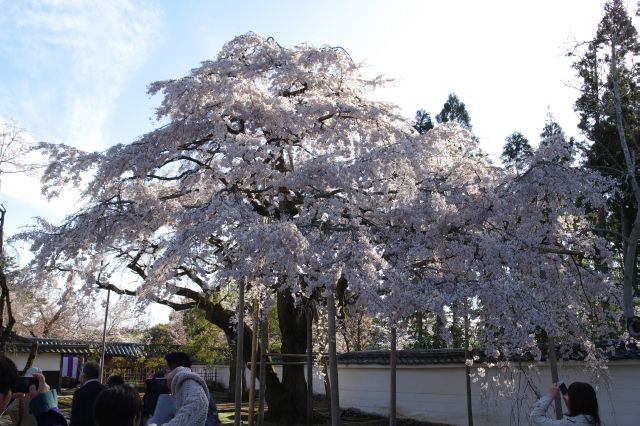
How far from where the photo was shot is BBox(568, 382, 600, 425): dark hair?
3.43 metres

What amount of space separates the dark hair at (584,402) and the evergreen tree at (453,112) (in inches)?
833

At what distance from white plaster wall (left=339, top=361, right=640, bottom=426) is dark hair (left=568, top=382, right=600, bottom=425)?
6.71 meters

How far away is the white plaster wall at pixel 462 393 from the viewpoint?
10461 mm

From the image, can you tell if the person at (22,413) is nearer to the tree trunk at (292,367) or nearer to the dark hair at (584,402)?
the dark hair at (584,402)

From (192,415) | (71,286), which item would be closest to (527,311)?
(192,415)

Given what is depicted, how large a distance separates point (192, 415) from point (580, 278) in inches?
317

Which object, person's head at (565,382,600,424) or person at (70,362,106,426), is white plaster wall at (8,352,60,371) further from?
person's head at (565,382,600,424)

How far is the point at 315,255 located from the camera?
837 centimetres

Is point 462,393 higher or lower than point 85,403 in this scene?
lower

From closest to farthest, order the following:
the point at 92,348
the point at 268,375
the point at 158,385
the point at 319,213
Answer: the point at 158,385 → the point at 319,213 → the point at 268,375 → the point at 92,348

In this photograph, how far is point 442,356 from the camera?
14.2 metres

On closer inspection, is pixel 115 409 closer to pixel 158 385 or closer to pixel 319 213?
pixel 158 385

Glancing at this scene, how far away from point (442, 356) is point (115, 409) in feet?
41.5

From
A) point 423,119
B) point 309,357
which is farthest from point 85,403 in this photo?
point 423,119
